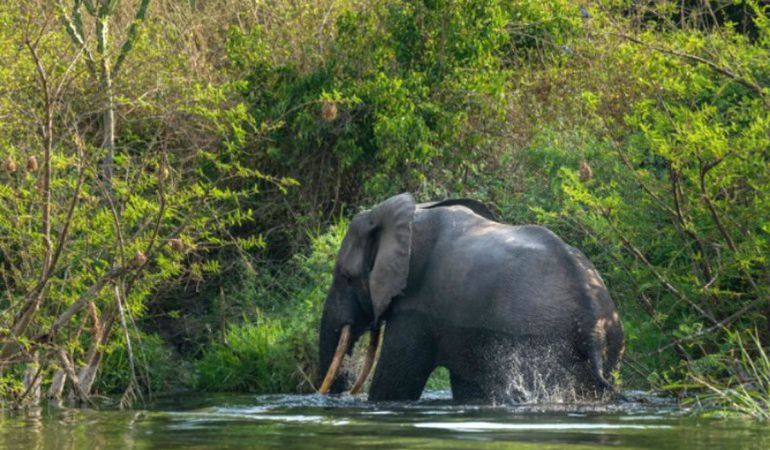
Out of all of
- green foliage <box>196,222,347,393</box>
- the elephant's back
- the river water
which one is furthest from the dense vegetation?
the river water

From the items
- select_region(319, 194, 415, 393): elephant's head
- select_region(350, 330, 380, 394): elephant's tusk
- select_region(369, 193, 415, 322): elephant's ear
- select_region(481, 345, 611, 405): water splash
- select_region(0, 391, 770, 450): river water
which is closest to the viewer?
select_region(0, 391, 770, 450): river water

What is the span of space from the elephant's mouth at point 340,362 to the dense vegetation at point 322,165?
3.71 feet

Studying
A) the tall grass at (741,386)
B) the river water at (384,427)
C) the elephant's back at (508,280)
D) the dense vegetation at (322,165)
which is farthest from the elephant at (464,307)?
the tall grass at (741,386)

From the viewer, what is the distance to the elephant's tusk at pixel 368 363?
11773mm

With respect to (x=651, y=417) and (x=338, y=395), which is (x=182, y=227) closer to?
(x=338, y=395)

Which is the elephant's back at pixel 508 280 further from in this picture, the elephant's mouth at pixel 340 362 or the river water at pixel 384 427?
the elephant's mouth at pixel 340 362

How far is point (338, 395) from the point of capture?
39.0ft

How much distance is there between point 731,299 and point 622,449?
14.7 feet

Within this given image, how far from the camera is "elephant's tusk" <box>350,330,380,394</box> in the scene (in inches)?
464

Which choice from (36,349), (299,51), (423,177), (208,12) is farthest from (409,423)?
(208,12)

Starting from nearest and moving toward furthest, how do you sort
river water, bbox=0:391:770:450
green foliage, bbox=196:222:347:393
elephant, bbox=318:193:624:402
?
river water, bbox=0:391:770:450
elephant, bbox=318:193:624:402
green foliage, bbox=196:222:347:393

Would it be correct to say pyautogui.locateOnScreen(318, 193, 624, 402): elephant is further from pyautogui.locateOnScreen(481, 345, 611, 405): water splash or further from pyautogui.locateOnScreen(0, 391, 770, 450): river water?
pyautogui.locateOnScreen(0, 391, 770, 450): river water

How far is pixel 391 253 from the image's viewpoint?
37.4 ft

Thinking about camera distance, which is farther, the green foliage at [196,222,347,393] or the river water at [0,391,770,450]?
the green foliage at [196,222,347,393]
